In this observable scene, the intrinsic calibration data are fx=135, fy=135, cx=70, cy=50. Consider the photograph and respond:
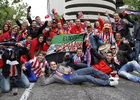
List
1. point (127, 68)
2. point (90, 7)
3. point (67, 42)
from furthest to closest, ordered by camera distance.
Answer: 1. point (90, 7)
2. point (67, 42)
3. point (127, 68)

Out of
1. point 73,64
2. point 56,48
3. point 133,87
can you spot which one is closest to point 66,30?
point 56,48

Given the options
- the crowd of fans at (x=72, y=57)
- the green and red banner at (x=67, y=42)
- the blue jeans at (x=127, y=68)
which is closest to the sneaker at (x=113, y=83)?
the crowd of fans at (x=72, y=57)

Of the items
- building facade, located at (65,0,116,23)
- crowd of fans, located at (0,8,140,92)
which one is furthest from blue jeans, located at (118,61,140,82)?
building facade, located at (65,0,116,23)

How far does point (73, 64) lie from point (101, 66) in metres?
1.28

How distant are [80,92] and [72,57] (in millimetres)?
2148

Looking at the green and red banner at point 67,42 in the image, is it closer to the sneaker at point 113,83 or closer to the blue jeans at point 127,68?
the blue jeans at point 127,68

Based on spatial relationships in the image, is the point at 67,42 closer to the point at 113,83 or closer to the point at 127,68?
the point at 127,68

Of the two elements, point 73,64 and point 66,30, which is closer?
point 73,64

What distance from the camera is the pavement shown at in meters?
3.11

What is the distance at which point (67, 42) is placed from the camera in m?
6.12

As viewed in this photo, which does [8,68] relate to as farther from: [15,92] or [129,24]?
[129,24]

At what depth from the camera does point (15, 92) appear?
3328 millimetres

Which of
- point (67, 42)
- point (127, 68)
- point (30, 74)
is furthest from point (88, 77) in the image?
point (67, 42)

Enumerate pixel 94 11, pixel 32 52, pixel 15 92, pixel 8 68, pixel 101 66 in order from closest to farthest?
pixel 15 92
pixel 8 68
pixel 101 66
pixel 32 52
pixel 94 11
